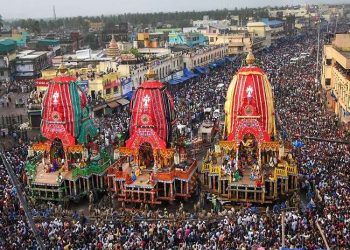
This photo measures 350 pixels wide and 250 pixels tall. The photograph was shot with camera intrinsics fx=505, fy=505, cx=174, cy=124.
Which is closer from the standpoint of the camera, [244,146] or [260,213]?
[260,213]

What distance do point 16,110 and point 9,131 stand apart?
1377 cm

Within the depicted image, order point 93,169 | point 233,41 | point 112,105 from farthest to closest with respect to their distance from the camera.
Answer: point 233,41 < point 112,105 < point 93,169

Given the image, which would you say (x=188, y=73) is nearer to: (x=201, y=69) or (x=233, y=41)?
(x=201, y=69)

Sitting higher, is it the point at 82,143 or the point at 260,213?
the point at 82,143

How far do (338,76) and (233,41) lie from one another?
48999mm

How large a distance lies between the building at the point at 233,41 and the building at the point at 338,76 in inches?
1502

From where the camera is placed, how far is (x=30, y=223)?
24281 mm

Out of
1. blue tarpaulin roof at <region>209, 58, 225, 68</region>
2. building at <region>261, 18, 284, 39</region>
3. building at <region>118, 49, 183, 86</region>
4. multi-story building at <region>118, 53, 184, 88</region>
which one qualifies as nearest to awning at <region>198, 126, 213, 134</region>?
building at <region>118, 49, 183, 86</region>

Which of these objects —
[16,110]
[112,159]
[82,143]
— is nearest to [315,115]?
[112,159]

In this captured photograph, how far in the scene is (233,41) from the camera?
313 ft

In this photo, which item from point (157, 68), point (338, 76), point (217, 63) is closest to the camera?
point (338, 76)

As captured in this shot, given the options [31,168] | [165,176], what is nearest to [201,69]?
[31,168]

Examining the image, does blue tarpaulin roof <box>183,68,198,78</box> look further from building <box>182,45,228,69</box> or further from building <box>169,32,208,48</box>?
building <box>169,32,208,48</box>

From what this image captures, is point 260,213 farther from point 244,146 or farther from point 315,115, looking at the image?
point 315,115
